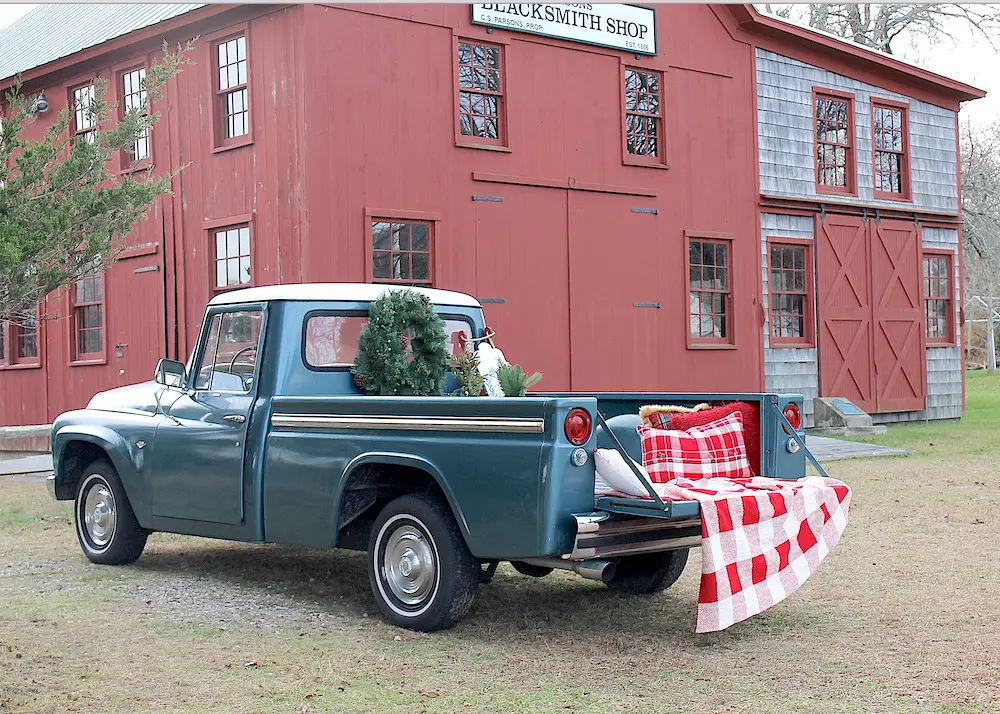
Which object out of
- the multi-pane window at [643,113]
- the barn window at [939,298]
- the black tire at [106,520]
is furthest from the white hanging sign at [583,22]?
the black tire at [106,520]

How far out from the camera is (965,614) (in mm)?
6238

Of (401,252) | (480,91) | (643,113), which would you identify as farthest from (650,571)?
(643,113)

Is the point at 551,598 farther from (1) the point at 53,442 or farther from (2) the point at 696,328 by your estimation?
(2) the point at 696,328

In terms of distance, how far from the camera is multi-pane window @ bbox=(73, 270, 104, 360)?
1705 cm

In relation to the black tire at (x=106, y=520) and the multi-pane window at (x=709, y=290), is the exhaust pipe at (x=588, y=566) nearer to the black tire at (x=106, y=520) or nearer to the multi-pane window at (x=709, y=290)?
the black tire at (x=106, y=520)

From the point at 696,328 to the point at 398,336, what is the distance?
11402 mm

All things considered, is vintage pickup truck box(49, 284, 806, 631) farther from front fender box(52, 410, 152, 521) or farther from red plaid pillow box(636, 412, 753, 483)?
red plaid pillow box(636, 412, 753, 483)

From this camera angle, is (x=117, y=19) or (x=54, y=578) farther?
(x=117, y=19)

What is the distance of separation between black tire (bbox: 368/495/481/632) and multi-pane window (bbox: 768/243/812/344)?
1390 cm

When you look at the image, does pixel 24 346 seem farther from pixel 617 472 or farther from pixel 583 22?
pixel 617 472

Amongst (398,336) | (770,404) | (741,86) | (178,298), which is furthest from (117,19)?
(770,404)

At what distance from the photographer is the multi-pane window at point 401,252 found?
47.7 feet

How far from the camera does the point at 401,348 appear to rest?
704 cm

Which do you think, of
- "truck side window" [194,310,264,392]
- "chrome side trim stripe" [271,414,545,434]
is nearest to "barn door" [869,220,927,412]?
"truck side window" [194,310,264,392]
